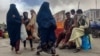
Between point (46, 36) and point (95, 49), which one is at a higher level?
point (46, 36)

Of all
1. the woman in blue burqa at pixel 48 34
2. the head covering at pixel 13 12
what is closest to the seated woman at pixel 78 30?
the woman in blue burqa at pixel 48 34

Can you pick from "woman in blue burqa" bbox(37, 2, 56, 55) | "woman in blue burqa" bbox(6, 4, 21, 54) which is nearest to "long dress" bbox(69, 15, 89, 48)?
"woman in blue burqa" bbox(37, 2, 56, 55)

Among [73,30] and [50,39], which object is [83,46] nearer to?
[73,30]

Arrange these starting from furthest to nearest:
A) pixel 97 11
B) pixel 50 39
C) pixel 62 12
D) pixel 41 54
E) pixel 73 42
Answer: pixel 97 11 < pixel 62 12 < pixel 73 42 < pixel 41 54 < pixel 50 39

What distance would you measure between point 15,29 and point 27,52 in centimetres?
100

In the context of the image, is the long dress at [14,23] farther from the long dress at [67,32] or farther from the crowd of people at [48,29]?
the long dress at [67,32]

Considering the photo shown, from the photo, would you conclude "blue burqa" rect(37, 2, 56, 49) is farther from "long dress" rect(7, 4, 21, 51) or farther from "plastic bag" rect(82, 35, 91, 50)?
"plastic bag" rect(82, 35, 91, 50)

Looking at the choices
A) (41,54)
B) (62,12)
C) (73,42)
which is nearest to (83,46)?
(73,42)

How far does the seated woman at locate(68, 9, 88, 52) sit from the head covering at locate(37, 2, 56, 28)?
1.46 metres

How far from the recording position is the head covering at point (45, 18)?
31.1ft

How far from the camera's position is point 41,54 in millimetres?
10359

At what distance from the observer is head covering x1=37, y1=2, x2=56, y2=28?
31.1 feet

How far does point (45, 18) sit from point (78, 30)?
5.47ft

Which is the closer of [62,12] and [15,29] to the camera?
[15,29]
